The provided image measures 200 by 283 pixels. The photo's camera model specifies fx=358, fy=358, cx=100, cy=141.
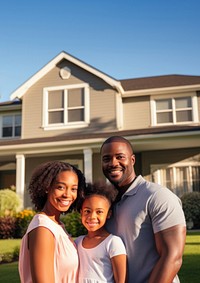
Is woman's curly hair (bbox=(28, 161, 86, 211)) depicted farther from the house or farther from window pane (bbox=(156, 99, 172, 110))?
window pane (bbox=(156, 99, 172, 110))

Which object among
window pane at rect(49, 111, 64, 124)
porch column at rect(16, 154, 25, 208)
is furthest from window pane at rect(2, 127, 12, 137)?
porch column at rect(16, 154, 25, 208)

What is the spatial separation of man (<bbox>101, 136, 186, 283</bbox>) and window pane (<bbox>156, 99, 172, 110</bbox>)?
15029 millimetres

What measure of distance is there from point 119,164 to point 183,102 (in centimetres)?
1509

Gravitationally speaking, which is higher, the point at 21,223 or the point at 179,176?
the point at 179,176

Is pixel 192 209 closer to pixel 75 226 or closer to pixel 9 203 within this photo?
pixel 75 226

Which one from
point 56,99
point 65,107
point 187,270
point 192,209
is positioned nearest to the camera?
point 187,270

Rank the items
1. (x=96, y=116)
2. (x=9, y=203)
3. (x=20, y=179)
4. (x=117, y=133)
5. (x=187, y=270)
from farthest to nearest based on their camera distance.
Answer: (x=96, y=116)
(x=20, y=179)
(x=117, y=133)
(x=9, y=203)
(x=187, y=270)

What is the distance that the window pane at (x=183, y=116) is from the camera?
16.7m

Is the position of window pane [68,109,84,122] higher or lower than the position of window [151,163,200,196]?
higher

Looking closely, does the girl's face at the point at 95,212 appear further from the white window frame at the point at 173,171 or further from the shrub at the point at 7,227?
the white window frame at the point at 173,171

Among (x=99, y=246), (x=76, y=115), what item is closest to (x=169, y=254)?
(x=99, y=246)

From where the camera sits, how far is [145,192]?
2.29 meters

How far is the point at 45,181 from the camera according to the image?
99.3 inches

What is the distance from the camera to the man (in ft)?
6.85
